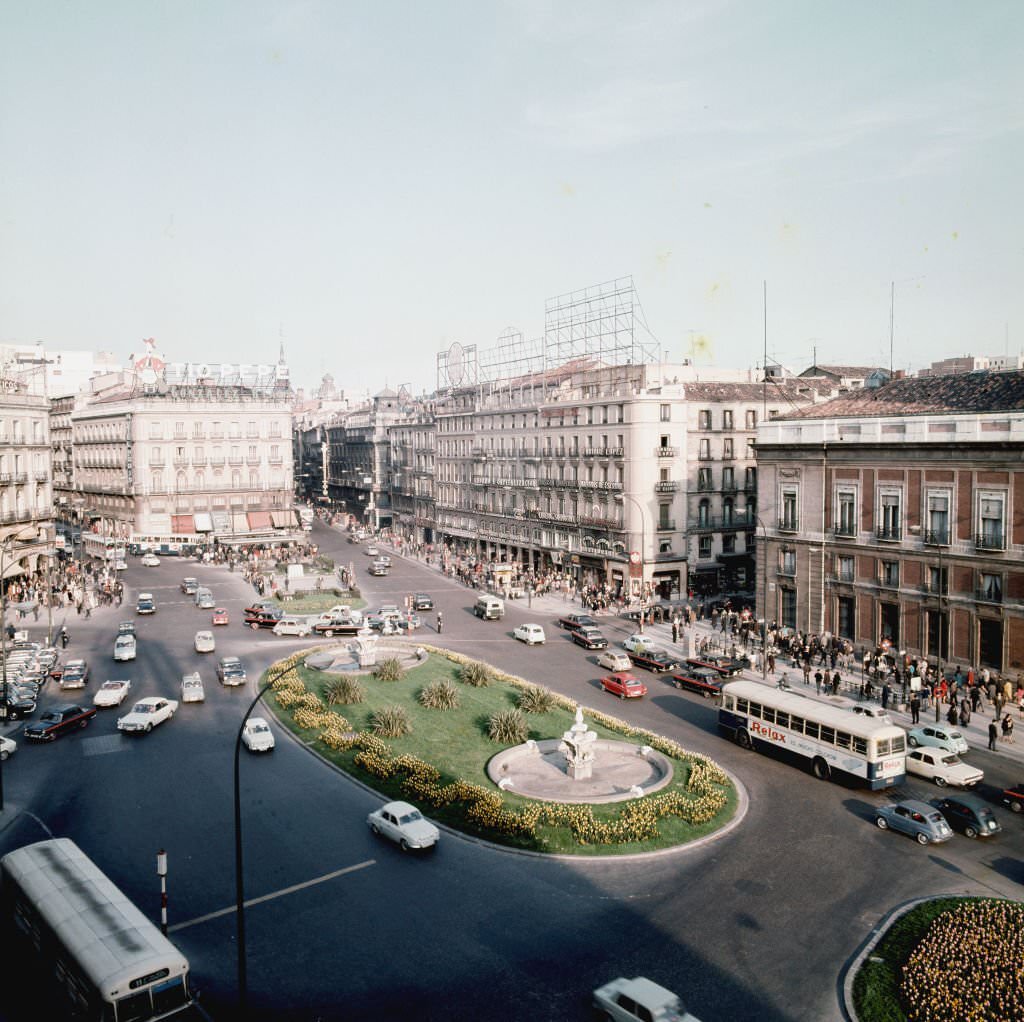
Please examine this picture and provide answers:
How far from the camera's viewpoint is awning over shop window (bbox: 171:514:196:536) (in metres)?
106

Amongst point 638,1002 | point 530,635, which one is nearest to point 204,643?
point 530,635

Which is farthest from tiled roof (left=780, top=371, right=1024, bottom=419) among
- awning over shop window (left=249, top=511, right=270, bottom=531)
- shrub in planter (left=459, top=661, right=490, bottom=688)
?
awning over shop window (left=249, top=511, right=270, bottom=531)

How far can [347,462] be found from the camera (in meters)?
151

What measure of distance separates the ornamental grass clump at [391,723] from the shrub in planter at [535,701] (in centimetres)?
533

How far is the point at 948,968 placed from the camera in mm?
20266

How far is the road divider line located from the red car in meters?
19.9

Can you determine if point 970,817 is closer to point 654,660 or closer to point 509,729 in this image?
point 509,729

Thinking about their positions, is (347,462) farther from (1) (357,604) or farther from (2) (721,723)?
(2) (721,723)

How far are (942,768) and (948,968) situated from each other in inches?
537

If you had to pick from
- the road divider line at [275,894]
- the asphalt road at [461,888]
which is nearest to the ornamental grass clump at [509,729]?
the asphalt road at [461,888]

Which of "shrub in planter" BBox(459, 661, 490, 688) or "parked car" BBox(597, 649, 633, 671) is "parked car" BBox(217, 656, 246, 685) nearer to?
"shrub in planter" BBox(459, 661, 490, 688)

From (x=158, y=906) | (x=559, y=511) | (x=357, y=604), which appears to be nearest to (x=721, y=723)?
(x=158, y=906)

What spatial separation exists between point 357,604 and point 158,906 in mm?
47758

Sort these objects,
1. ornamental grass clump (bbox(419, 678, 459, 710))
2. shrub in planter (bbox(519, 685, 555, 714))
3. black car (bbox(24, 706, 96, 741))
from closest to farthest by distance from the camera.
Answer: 1. black car (bbox(24, 706, 96, 741))
2. shrub in planter (bbox(519, 685, 555, 714))
3. ornamental grass clump (bbox(419, 678, 459, 710))
